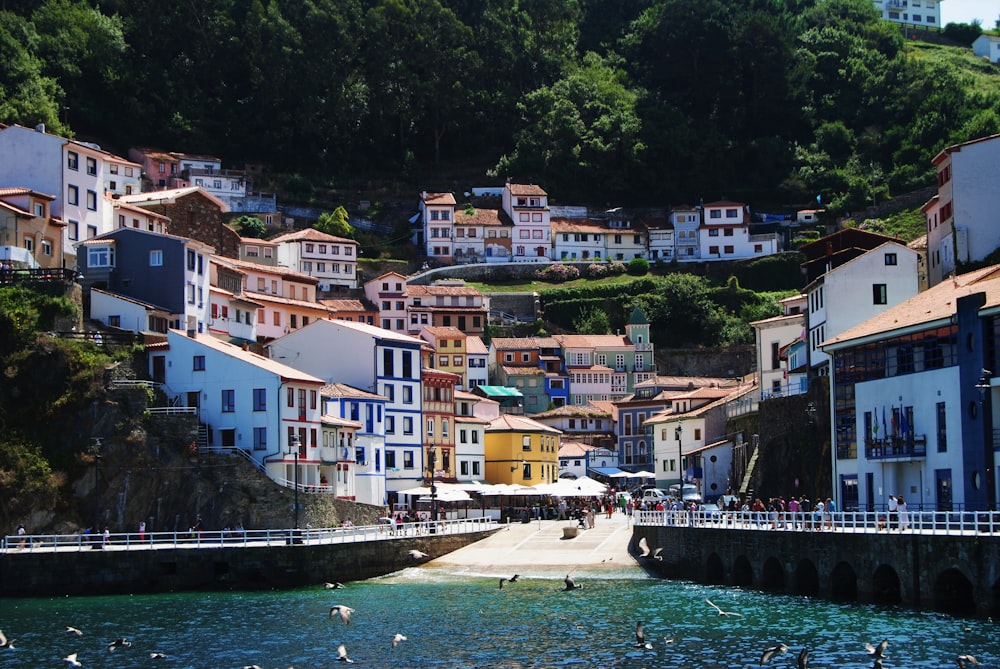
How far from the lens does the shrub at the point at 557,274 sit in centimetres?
14000

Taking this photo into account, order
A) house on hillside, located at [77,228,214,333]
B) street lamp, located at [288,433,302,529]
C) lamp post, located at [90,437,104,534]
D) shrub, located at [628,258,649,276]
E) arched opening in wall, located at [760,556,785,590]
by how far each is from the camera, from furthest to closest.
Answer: shrub, located at [628,258,649,276], house on hillside, located at [77,228,214,333], street lamp, located at [288,433,302,529], lamp post, located at [90,437,104,534], arched opening in wall, located at [760,556,785,590]

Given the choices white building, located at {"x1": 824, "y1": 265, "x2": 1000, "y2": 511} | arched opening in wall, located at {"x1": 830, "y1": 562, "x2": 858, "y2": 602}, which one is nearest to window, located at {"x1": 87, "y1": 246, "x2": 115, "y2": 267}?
white building, located at {"x1": 824, "y1": 265, "x2": 1000, "y2": 511}

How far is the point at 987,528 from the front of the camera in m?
49.2

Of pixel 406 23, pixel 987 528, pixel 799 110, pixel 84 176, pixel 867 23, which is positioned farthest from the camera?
pixel 867 23

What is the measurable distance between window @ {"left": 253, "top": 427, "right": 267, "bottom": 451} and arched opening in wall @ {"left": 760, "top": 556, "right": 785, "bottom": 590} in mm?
26963

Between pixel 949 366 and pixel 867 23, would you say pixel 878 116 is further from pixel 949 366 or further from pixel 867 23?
pixel 949 366

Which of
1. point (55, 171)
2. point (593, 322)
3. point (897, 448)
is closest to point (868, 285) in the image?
point (897, 448)

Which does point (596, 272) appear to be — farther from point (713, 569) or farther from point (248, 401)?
point (713, 569)

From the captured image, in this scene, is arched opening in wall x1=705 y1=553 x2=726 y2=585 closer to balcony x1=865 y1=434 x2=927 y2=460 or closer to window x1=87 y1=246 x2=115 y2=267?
balcony x1=865 y1=434 x2=927 y2=460

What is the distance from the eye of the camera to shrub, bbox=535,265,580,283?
140000 millimetres

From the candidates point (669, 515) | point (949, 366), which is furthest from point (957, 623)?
point (669, 515)

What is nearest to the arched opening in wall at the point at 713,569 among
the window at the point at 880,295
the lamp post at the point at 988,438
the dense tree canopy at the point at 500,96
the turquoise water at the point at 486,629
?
the turquoise water at the point at 486,629

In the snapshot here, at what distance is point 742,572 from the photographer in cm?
5953

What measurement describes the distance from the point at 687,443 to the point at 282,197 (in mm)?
58294
